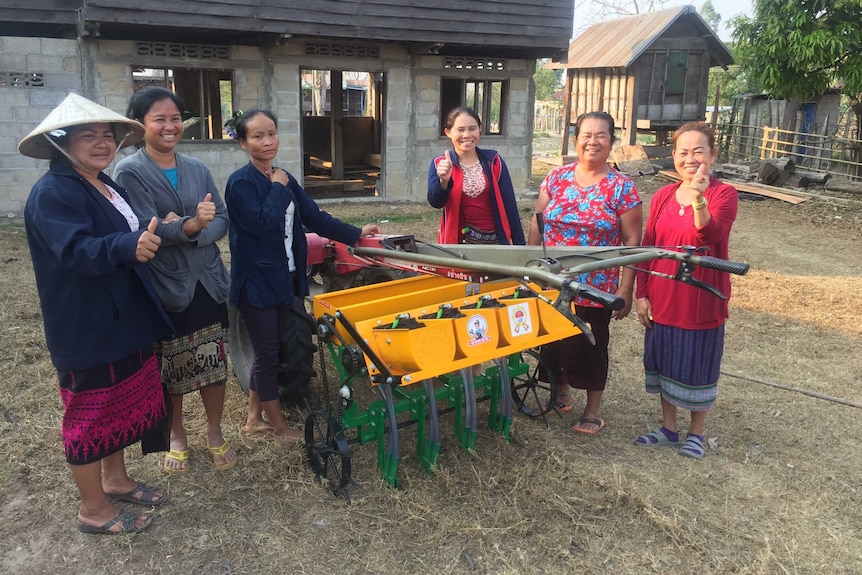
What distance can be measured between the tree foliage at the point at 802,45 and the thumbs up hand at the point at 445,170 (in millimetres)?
11756

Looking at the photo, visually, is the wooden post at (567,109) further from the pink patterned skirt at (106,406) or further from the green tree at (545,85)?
the green tree at (545,85)

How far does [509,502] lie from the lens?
3105 mm

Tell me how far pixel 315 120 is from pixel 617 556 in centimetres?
1415

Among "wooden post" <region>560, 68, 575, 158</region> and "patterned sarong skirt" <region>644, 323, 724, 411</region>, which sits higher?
"wooden post" <region>560, 68, 575, 158</region>

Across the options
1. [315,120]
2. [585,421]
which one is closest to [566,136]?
[315,120]

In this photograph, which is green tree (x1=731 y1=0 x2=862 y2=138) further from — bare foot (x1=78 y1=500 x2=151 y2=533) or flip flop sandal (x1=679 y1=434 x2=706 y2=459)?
bare foot (x1=78 y1=500 x2=151 y2=533)

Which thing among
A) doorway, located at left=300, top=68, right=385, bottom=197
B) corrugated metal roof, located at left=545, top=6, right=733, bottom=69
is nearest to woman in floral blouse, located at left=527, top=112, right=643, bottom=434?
doorway, located at left=300, top=68, right=385, bottom=197

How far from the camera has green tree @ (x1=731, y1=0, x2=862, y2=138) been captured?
12.4m

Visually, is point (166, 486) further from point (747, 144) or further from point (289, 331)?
point (747, 144)

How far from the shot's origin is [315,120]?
15.5 metres

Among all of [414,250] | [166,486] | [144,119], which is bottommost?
[166,486]

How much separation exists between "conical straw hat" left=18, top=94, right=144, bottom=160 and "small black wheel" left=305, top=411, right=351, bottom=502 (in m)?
1.53

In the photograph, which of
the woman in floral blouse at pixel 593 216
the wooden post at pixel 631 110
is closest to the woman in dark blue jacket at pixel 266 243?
the woman in floral blouse at pixel 593 216

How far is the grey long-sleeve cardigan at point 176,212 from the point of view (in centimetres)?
292
